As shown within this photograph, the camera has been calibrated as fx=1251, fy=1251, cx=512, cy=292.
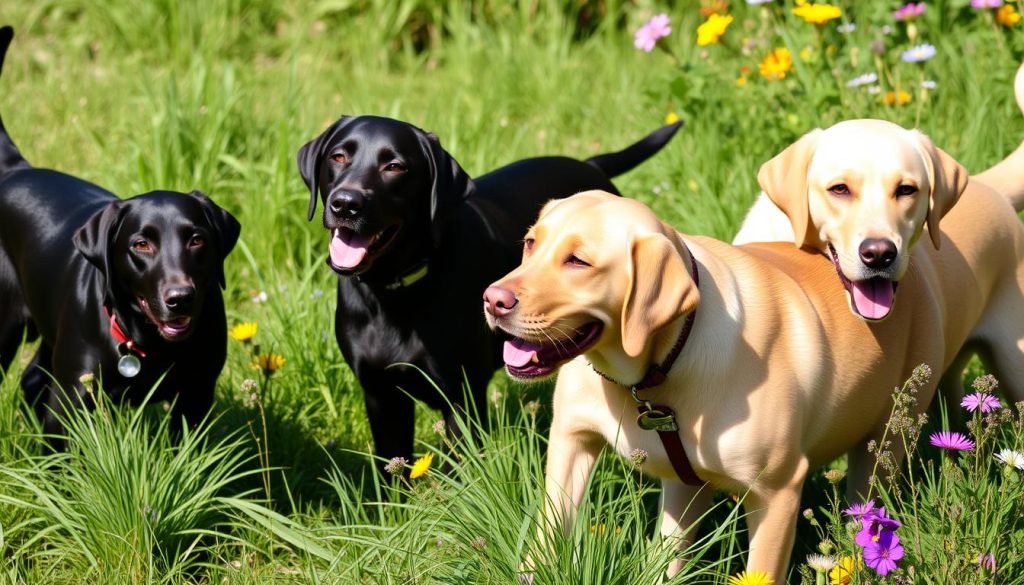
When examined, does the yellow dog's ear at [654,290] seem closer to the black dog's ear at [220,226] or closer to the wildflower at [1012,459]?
the wildflower at [1012,459]

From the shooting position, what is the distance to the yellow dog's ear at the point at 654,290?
9.34 ft

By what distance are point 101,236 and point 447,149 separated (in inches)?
93.8

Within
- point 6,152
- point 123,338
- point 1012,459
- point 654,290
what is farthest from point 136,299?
point 1012,459

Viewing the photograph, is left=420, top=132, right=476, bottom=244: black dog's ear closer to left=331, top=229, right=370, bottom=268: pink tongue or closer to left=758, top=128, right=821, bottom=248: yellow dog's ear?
left=331, top=229, right=370, bottom=268: pink tongue

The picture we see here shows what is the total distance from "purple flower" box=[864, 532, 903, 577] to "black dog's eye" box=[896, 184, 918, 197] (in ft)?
3.38

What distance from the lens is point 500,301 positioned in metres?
2.88

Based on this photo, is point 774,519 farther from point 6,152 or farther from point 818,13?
point 6,152

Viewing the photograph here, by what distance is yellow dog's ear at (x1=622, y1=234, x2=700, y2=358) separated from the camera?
2846 millimetres

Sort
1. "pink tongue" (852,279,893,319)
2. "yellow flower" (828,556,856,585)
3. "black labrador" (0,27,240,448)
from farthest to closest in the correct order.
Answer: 1. "black labrador" (0,27,240,448)
2. "pink tongue" (852,279,893,319)
3. "yellow flower" (828,556,856,585)

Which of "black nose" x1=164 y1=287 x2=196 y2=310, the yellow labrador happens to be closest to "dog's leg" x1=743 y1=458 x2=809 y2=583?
the yellow labrador

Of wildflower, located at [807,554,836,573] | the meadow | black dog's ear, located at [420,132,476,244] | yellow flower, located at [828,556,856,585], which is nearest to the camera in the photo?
wildflower, located at [807,554,836,573]

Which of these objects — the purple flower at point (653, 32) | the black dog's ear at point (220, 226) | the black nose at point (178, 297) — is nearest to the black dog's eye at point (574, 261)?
the black nose at point (178, 297)

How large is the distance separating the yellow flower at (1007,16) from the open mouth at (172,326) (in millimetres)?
3828

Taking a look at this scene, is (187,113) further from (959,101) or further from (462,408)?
(959,101)
